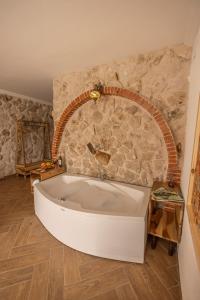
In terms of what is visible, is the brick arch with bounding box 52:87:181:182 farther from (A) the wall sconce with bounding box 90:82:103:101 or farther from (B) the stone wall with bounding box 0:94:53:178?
(B) the stone wall with bounding box 0:94:53:178

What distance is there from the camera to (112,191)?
247cm

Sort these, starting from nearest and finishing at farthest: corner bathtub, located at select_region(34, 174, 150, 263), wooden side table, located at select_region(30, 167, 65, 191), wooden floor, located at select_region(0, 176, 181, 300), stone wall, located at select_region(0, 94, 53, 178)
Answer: wooden floor, located at select_region(0, 176, 181, 300)
corner bathtub, located at select_region(34, 174, 150, 263)
wooden side table, located at select_region(30, 167, 65, 191)
stone wall, located at select_region(0, 94, 53, 178)

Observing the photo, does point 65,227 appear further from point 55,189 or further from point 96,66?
point 96,66

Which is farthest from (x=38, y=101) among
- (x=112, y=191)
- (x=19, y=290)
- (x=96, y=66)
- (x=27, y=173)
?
(x=19, y=290)

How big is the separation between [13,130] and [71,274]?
3882 mm

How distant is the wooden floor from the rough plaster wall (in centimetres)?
113

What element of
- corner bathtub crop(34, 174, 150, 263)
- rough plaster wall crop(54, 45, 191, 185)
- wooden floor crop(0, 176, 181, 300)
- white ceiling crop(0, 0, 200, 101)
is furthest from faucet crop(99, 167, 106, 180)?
white ceiling crop(0, 0, 200, 101)

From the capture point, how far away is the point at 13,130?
14.0ft

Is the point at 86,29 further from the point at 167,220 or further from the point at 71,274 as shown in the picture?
the point at 71,274

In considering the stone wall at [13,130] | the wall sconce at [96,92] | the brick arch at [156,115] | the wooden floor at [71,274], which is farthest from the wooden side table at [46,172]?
the stone wall at [13,130]

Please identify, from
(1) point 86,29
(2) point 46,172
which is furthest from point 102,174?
(1) point 86,29

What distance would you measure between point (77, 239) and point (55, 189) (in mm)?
1115

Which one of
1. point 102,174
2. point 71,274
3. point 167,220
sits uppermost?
point 102,174

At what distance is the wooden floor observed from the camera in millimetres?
1296
